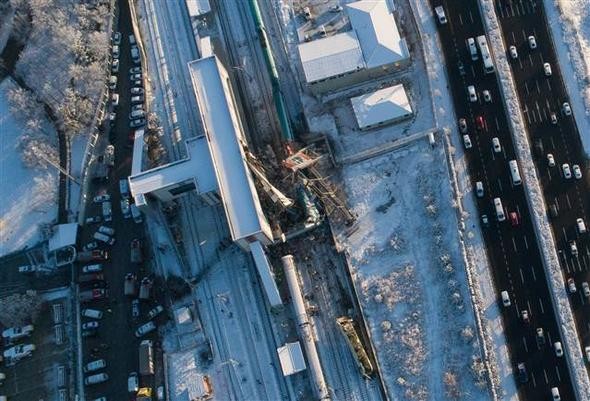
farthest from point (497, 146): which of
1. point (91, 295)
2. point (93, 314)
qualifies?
point (93, 314)

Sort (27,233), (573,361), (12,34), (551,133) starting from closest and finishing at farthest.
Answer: (573,361)
(551,133)
(27,233)
(12,34)

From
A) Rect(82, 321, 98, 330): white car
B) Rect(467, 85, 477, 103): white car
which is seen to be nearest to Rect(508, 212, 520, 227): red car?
Rect(467, 85, 477, 103): white car

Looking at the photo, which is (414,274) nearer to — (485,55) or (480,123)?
(480,123)

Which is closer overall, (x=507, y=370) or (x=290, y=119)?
(x=507, y=370)

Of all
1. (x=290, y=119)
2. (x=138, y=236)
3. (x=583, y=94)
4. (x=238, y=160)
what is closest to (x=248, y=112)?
(x=290, y=119)

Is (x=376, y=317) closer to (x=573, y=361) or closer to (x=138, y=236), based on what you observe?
(x=573, y=361)

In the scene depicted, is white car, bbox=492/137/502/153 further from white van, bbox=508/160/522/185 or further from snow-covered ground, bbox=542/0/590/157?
snow-covered ground, bbox=542/0/590/157

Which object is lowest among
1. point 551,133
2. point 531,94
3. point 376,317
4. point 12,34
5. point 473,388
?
point 473,388
